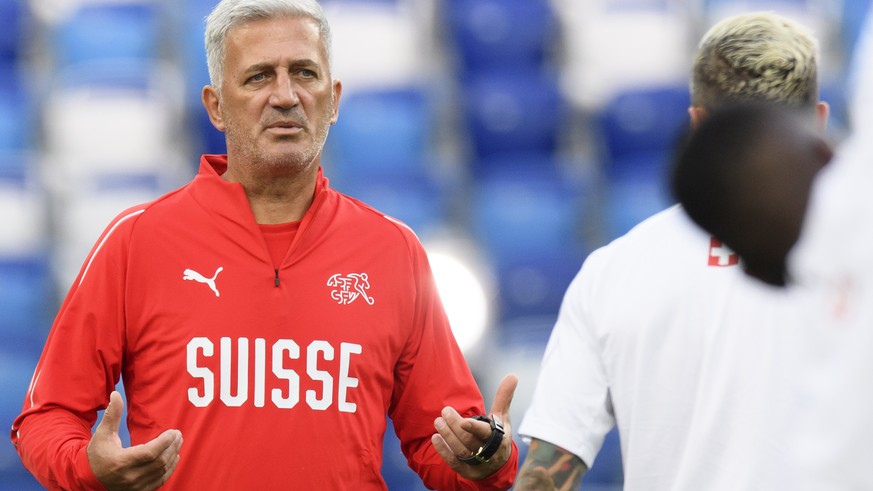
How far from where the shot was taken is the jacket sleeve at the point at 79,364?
2648 millimetres

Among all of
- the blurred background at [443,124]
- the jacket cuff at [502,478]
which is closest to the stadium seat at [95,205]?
the blurred background at [443,124]

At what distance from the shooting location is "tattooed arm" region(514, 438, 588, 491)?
8.84 ft

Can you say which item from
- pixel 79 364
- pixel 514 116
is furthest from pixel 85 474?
pixel 514 116

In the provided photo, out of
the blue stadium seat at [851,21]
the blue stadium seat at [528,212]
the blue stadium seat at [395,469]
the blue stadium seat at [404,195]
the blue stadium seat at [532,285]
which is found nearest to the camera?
the blue stadium seat at [395,469]

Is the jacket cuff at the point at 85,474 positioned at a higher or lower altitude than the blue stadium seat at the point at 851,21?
lower

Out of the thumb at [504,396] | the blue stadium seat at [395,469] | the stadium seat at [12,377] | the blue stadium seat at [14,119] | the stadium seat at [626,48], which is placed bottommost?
the blue stadium seat at [395,469]

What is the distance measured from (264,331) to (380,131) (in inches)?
160

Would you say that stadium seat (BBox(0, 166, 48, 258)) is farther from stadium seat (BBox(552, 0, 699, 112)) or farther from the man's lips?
the man's lips

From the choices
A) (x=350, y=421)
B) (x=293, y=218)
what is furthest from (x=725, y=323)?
(x=293, y=218)

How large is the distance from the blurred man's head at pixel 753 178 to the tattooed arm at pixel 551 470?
4.41 ft

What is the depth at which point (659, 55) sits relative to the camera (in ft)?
22.7

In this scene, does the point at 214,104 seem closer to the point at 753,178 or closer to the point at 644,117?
the point at 753,178

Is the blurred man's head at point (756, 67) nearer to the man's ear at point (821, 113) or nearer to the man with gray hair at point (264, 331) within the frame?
the man's ear at point (821, 113)

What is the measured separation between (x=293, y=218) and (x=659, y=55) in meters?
4.35
